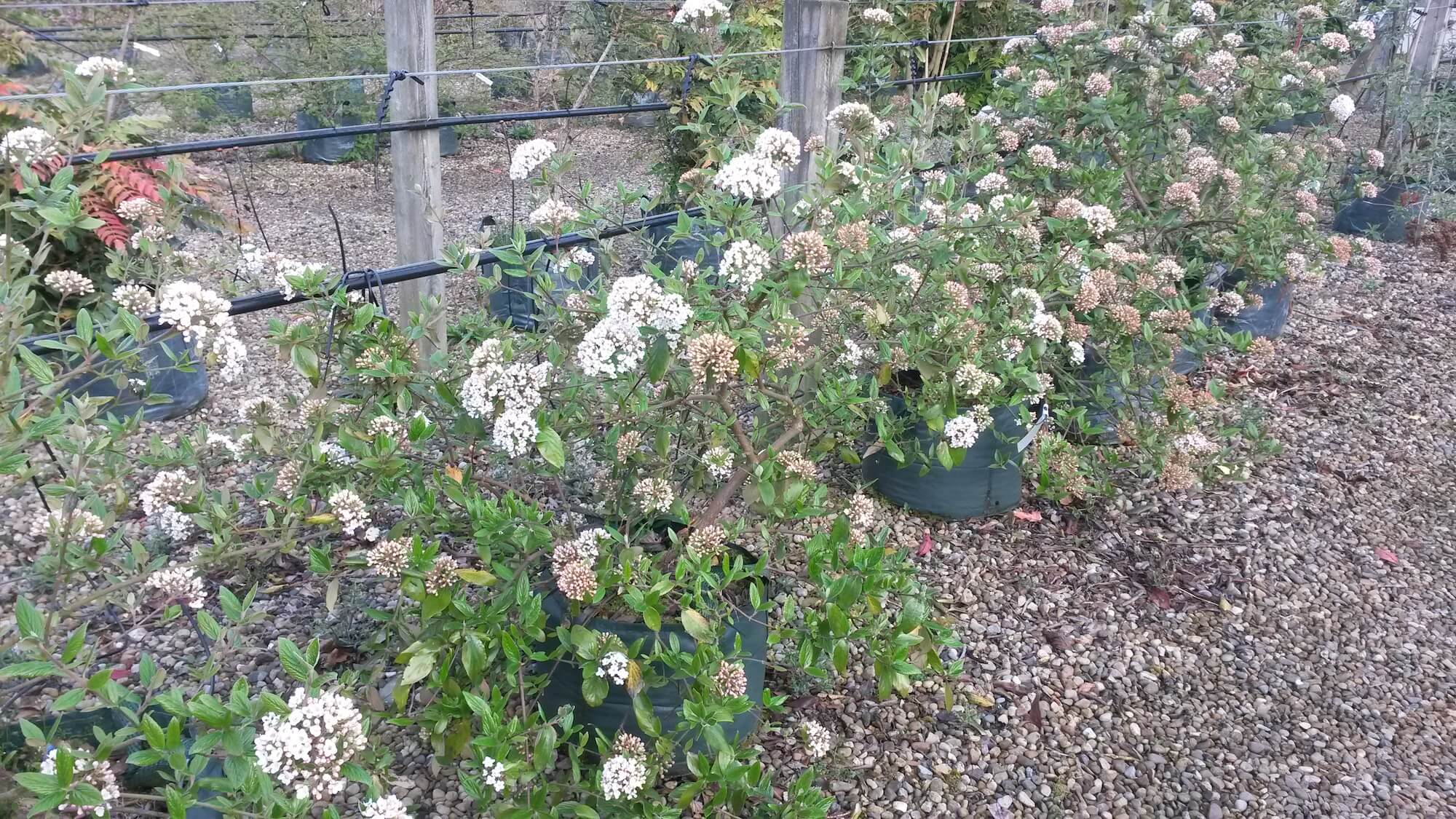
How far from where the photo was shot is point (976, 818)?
1.98 metres

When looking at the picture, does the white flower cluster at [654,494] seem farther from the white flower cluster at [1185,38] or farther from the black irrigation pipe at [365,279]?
the white flower cluster at [1185,38]

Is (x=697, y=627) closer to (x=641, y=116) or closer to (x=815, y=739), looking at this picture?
(x=815, y=739)

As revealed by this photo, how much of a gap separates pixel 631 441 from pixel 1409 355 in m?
4.21

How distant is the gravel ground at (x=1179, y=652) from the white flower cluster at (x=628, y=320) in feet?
3.13

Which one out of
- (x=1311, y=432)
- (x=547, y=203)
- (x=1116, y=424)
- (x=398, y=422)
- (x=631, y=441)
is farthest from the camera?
(x=1311, y=432)

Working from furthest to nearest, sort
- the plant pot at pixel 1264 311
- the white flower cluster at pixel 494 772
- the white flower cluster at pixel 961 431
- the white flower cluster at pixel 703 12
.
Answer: the plant pot at pixel 1264 311 → the white flower cluster at pixel 703 12 → the white flower cluster at pixel 961 431 → the white flower cluster at pixel 494 772

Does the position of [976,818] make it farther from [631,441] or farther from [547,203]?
[547,203]

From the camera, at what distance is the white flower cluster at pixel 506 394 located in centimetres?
158

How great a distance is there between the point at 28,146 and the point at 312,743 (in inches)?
43.0

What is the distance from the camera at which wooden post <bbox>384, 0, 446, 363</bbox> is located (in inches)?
118

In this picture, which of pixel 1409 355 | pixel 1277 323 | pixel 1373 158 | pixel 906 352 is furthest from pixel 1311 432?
pixel 906 352

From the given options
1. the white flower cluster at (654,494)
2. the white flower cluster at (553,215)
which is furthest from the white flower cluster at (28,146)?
the white flower cluster at (654,494)

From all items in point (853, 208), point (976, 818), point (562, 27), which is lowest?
point (976, 818)

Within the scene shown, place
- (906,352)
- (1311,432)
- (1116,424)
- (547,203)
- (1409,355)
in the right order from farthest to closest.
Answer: (1409,355) → (1311,432) → (1116,424) → (906,352) → (547,203)
